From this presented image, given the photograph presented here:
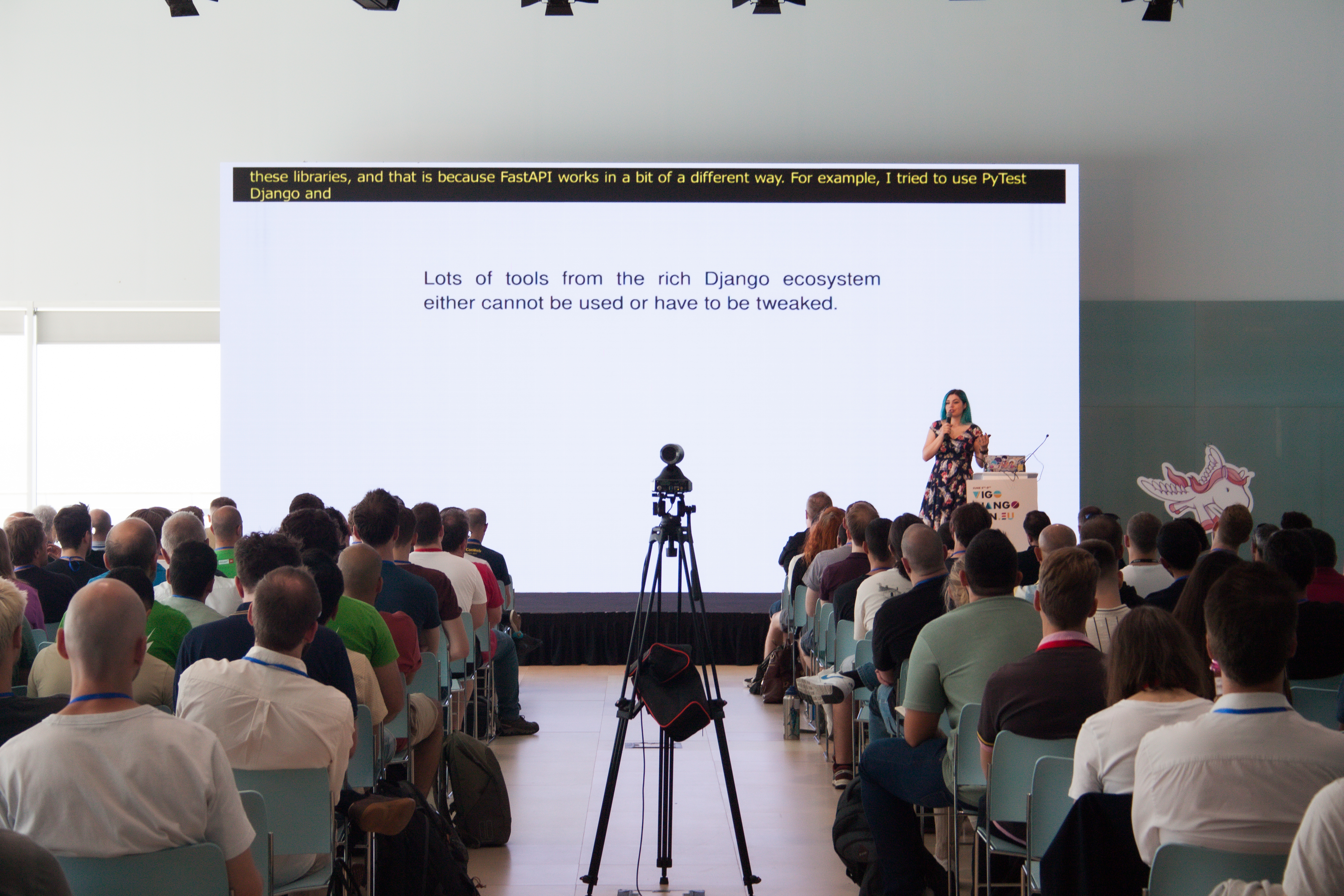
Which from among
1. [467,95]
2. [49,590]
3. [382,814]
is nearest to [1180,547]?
[382,814]

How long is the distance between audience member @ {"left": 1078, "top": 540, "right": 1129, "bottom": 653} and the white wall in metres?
5.55

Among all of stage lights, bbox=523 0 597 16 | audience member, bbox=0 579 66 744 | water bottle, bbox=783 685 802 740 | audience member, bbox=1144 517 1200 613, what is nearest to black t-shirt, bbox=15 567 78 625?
audience member, bbox=0 579 66 744

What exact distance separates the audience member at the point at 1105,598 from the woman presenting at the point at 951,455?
3713mm

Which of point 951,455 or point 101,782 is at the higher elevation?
point 951,455

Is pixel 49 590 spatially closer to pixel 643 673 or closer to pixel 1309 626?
pixel 643 673

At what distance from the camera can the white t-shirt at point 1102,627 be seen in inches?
134

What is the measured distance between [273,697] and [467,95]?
6.80m

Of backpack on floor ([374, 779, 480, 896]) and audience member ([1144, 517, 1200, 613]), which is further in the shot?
audience member ([1144, 517, 1200, 613])

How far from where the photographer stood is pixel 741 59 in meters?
8.53

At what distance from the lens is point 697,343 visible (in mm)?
8078

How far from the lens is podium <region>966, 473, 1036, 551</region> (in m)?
6.55

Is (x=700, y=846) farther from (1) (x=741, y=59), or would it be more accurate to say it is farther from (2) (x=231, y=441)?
(1) (x=741, y=59)

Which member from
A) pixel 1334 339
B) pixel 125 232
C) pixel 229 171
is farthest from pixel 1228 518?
pixel 125 232
